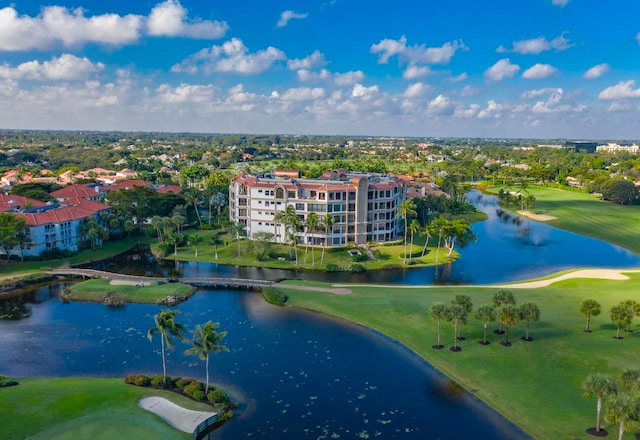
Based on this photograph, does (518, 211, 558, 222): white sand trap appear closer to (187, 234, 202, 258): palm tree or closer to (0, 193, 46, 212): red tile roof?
(187, 234, 202, 258): palm tree

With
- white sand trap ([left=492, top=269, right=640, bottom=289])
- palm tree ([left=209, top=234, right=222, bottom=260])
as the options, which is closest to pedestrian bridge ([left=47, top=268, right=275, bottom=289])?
palm tree ([left=209, top=234, right=222, bottom=260])

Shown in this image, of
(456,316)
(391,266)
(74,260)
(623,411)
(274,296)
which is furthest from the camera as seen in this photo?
(74,260)

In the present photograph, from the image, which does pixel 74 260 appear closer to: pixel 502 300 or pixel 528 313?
pixel 502 300

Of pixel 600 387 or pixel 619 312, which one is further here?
pixel 619 312

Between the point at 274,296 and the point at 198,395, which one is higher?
the point at 274,296

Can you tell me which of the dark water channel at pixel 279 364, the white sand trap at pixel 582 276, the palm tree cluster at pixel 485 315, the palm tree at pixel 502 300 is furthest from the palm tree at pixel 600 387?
the white sand trap at pixel 582 276

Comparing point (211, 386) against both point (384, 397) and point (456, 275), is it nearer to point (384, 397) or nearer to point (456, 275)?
point (384, 397)

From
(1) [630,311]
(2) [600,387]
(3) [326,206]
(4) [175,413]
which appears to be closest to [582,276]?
(1) [630,311]
